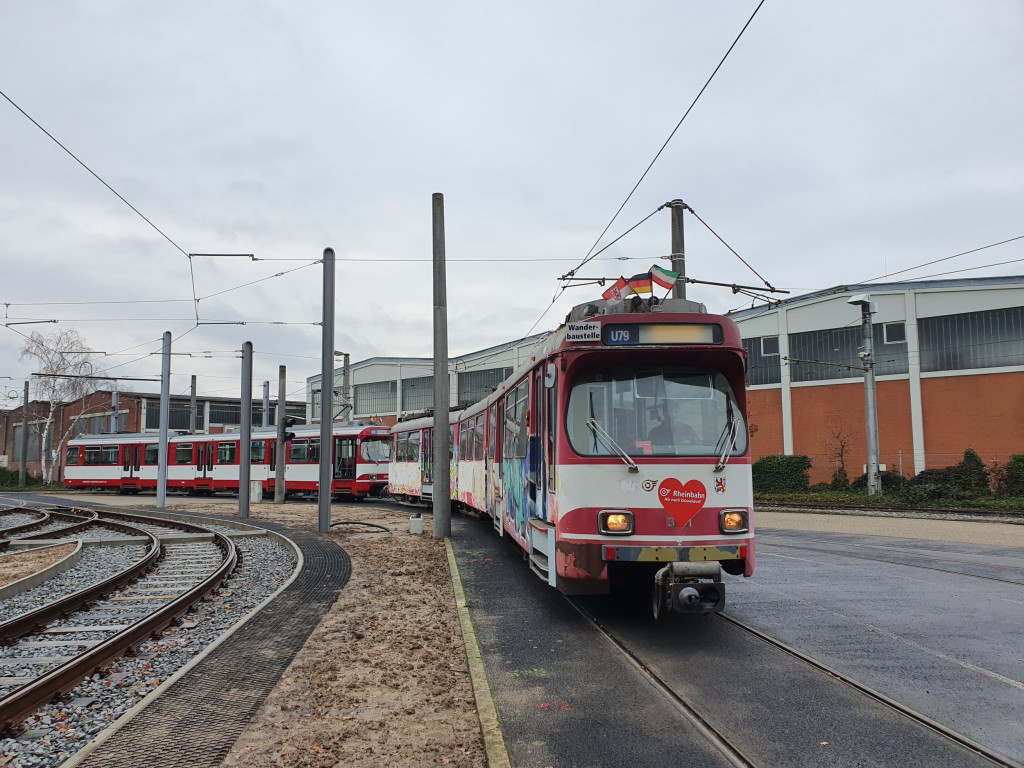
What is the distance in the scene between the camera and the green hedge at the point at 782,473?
34969mm

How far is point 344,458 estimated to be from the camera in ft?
97.9

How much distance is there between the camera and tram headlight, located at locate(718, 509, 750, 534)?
704cm

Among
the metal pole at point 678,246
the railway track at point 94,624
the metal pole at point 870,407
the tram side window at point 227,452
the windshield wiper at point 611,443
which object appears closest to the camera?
the railway track at point 94,624

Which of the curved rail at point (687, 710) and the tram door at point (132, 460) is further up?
the tram door at point (132, 460)

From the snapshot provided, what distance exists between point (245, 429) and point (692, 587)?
19.5 meters

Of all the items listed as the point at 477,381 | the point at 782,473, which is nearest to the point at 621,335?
the point at 782,473

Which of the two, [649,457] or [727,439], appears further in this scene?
[727,439]

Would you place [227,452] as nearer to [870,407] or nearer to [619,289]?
[870,407]

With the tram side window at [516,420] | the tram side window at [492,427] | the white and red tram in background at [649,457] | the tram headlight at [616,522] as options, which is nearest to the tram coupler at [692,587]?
the white and red tram in background at [649,457]

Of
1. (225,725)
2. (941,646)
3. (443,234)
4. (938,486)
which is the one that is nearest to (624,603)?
(941,646)

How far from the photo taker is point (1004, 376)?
31.9 m

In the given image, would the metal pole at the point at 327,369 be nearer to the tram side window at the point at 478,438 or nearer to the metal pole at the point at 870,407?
the tram side window at the point at 478,438

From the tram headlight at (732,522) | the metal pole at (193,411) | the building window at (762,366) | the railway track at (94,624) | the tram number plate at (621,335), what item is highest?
the building window at (762,366)

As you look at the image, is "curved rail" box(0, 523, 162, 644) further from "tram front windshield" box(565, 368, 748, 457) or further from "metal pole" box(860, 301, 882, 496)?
"metal pole" box(860, 301, 882, 496)
